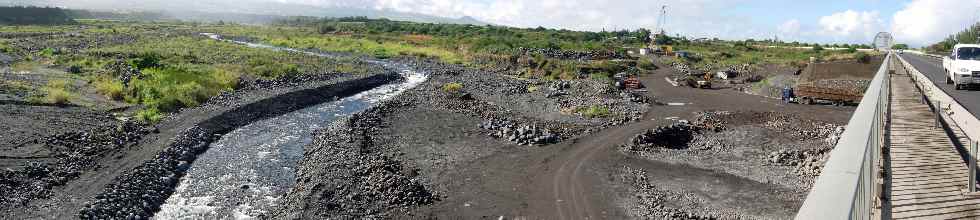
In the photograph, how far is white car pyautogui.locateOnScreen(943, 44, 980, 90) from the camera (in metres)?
24.6

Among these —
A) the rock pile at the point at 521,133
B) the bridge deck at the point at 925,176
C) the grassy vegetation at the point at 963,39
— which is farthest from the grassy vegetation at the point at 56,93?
the grassy vegetation at the point at 963,39

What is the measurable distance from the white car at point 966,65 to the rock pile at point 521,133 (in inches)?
676

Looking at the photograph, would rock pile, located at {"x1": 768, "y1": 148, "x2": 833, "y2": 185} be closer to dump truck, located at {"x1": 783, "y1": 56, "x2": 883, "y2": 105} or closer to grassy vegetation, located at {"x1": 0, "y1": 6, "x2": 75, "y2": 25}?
dump truck, located at {"x1": 783, "y1": 56, "x2": 883, "y2": 105}

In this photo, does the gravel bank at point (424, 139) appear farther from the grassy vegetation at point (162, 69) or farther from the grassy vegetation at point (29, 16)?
the grassy vegetation at point (29, 16)

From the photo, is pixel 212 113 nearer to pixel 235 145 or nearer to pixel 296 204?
pixel 235 145

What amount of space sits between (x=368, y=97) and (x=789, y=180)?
2933cm

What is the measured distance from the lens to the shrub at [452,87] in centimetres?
4425

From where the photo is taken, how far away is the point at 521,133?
26.2 metres

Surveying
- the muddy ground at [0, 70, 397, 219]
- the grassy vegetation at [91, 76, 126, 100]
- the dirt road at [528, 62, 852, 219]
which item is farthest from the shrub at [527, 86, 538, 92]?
the grassy vegetation at [91, 76, 126, 100]

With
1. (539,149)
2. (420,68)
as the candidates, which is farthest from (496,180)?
(420,68)

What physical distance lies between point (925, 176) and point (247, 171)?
65.7ft

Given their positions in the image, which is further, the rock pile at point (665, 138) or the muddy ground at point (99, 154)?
the rock pile at point (665, 138)

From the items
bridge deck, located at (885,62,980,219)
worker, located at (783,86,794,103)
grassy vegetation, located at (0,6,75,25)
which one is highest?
grassy vegetation, located at (0,6,75,25)

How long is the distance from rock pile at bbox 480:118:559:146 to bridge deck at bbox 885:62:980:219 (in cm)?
1270
